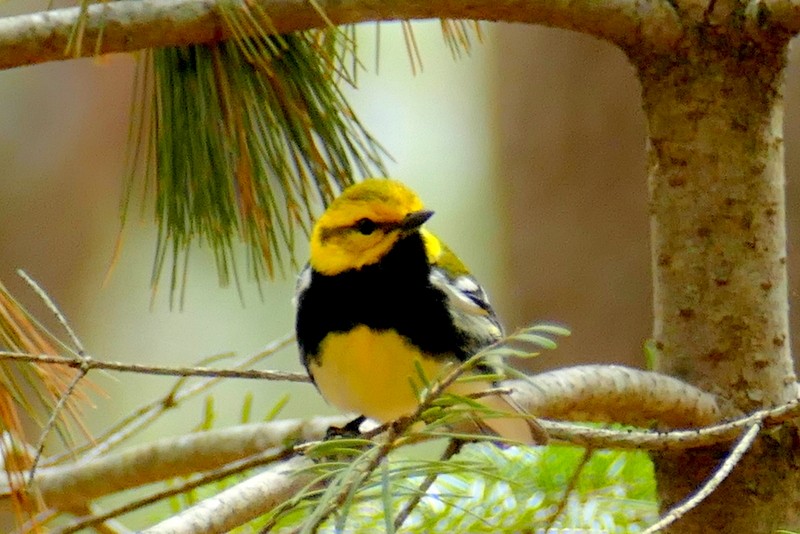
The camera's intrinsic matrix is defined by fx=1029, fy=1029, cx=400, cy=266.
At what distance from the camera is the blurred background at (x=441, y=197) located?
7.25ft

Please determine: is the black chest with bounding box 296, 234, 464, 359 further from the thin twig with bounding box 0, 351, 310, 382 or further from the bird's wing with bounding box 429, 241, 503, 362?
the thin twig with bounding box 0, 351, 310, 382

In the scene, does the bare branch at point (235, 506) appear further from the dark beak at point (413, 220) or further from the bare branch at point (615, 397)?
the dark beak at point (413, 220)

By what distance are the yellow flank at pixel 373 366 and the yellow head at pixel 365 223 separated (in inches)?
4.0

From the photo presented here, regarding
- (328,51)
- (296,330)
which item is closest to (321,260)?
(296,330)

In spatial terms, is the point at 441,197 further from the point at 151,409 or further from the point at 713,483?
the point at 713,483

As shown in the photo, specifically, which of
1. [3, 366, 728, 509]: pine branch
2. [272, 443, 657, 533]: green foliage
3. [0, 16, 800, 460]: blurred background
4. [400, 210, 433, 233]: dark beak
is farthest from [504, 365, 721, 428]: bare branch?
[0, 16, 800, 460]: blurred background

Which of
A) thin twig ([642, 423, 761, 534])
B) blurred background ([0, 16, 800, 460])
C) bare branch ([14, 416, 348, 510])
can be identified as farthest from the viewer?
blurred background ([0, 16, 800, 460])

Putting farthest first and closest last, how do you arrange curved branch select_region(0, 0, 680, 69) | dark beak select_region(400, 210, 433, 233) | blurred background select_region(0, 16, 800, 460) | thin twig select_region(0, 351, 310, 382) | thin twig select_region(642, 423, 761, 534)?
blurred background select_region(0, 16, 800, 460) → dark beak select_region(400, 210, 433, 233) → curved branch select_region(0, 0, 680, 69) → thin twig select_region(0, 351, 310, 382) → thin twig select_region(642, 423, 761, 534)

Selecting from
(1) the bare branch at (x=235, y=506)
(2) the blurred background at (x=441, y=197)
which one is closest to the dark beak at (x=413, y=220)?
(1) the bare branch at (x=235, y=506)

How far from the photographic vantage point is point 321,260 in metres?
1.12

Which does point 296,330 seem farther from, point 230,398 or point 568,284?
point 230,398

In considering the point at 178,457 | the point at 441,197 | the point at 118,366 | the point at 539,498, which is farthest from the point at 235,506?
the point at 441,197

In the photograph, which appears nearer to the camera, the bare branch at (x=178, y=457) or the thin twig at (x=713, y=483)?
the thin twig at (x=713, y=483)

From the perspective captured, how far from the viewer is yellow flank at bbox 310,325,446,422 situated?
1.01 meters
